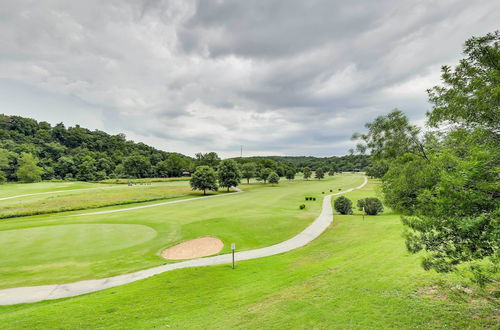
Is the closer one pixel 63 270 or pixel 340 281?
pixel 340 281

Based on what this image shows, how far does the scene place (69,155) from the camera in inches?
4117

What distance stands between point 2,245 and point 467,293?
28697 millimetres

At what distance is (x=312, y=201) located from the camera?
4466cm

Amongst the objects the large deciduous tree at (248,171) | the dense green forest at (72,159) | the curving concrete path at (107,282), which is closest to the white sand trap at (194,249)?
the curving concrete path at (107,282)

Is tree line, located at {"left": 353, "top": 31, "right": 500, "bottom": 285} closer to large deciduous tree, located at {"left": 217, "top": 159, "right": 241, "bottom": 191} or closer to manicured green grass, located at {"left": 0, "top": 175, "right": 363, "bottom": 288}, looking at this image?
manicured green grass, located at {"left": 0, "top": 175, "right": 363, "bottom": 288}

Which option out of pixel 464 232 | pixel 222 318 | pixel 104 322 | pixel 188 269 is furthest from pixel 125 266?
pixel 464 232

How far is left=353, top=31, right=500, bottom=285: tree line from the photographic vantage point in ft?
14.5

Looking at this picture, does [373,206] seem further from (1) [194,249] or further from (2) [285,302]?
(2) [285,302]

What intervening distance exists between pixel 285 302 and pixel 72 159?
120853 mm

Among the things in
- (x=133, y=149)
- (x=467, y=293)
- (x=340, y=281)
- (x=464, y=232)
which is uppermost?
(x=133, y=149)

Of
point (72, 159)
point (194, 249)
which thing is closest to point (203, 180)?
point (194, 249)

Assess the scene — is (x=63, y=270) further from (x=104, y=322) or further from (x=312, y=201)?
(x=312, y=201)

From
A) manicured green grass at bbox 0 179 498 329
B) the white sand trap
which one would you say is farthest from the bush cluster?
the white sand trap

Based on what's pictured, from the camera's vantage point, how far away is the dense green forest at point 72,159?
76.9 metres
